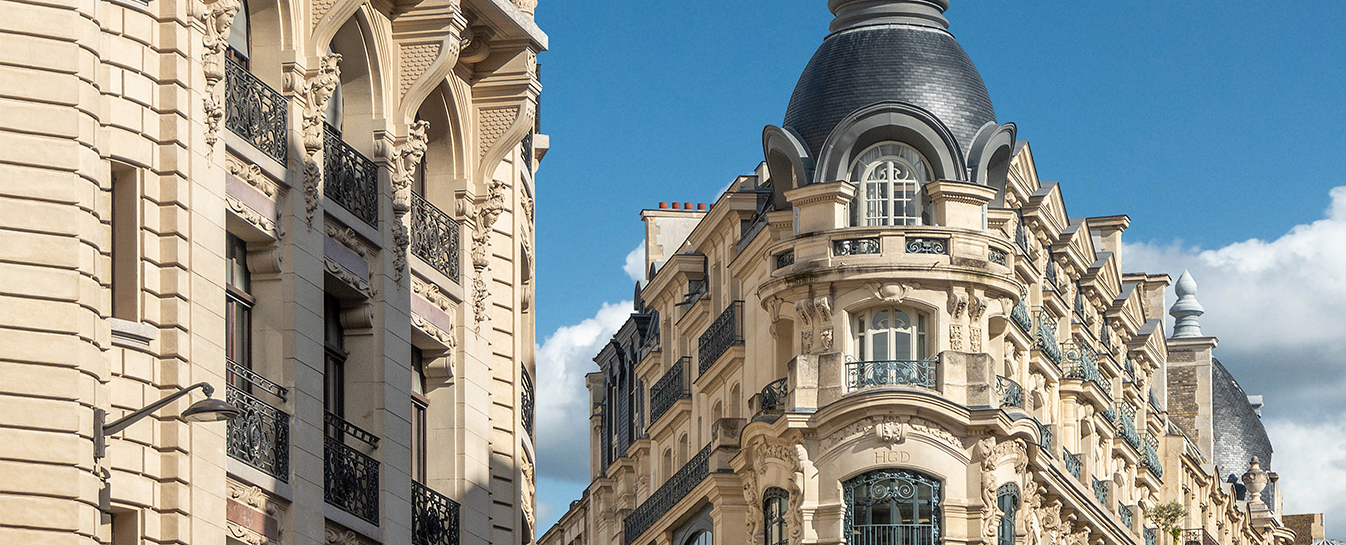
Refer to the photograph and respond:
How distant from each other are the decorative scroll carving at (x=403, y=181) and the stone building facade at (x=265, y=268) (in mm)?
28

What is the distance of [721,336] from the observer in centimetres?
6056

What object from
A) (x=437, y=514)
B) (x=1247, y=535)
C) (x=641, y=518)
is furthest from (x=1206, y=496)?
(x=437, y=514)

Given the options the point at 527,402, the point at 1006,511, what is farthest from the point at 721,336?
the point at 527,402

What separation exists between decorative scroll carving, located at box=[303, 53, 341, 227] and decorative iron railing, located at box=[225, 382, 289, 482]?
2.17m

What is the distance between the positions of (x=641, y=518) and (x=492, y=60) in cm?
3940

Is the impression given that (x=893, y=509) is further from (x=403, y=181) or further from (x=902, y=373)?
(x=403, y=181)

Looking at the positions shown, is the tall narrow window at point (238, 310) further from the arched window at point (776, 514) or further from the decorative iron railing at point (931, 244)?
the arched window at point (776, 514)

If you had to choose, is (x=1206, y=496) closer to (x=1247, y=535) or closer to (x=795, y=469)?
(x=1247, y=535)

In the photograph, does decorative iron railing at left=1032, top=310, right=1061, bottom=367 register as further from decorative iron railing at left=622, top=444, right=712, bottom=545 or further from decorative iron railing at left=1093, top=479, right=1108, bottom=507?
decorative iron railing at left=622, top=444, right=712, bottom=545

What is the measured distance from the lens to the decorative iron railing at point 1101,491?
2453 inches

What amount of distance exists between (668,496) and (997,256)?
1405 centimetres

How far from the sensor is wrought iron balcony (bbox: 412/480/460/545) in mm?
26812

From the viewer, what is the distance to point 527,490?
110 feet

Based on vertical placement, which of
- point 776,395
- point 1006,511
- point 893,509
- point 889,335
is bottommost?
point 893,509
